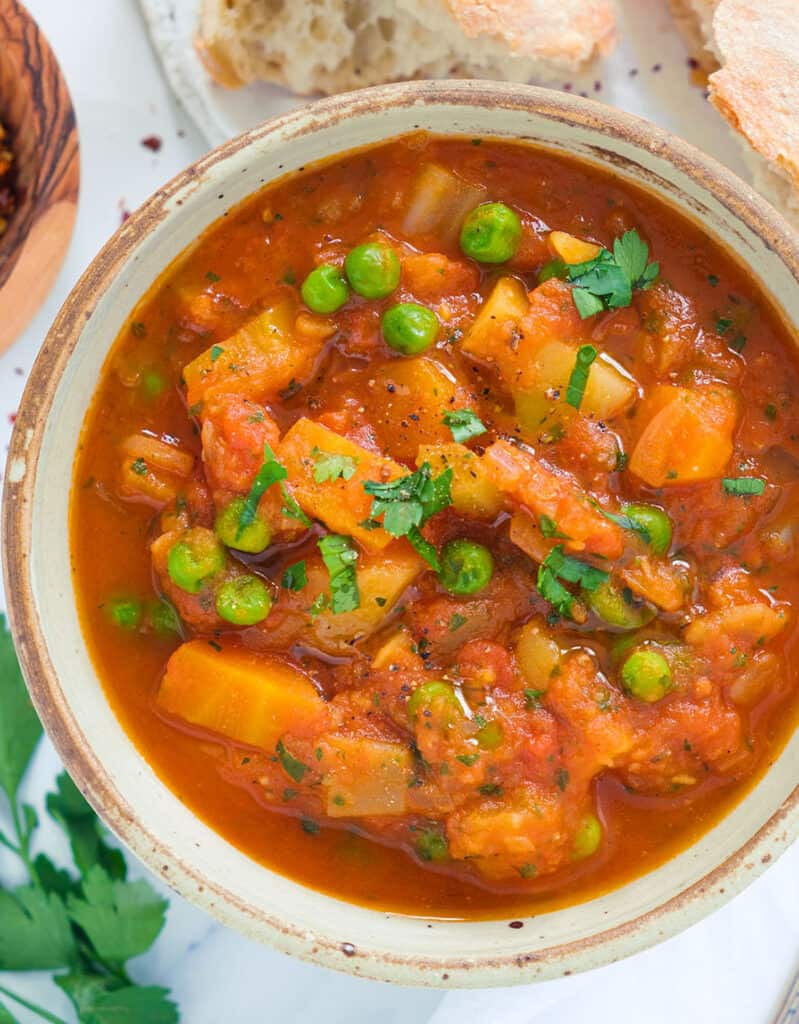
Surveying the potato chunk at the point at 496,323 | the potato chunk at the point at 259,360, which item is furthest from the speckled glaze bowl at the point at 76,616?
the potato chunk at the point at 496,323

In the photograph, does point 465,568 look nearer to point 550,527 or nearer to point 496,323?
point 550,527

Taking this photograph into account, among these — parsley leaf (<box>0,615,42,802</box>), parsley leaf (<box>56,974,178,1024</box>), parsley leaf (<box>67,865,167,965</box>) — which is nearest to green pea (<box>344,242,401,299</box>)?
parsley leaf (<box>0,615,42,802</box>)

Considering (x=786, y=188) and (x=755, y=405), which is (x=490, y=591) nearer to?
(x=755, y=405)

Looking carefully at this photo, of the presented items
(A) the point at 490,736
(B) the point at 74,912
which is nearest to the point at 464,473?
(A) the point at 490,736

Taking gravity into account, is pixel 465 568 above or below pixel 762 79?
below

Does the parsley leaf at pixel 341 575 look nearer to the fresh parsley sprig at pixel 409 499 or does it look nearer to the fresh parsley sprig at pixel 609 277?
the fresh parsley sprig at pixel 409 499

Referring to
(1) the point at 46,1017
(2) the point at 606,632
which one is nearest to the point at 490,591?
(2) the point at 606,632

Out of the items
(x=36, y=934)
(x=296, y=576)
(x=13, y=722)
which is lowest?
(x=36, y=934)
